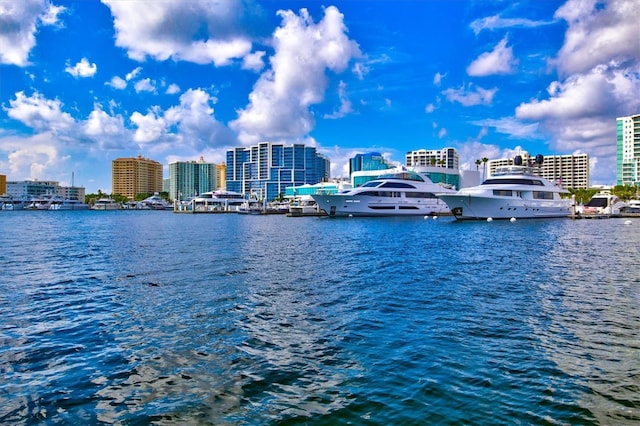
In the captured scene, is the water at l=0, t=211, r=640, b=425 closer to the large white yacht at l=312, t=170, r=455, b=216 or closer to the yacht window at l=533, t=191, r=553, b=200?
the yacht window at l=533, t=191, r=553, b=200

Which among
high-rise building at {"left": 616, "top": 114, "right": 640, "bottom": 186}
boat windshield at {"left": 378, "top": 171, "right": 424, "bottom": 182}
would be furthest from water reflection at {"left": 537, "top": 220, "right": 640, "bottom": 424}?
high-rise building at {"left": 616, "top": 114, "right": 640, "bottom": 186}

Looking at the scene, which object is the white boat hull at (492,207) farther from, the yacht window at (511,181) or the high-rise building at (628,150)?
the high-rise building at (628,150)

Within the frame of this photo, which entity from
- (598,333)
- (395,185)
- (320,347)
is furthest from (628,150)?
(320,347)

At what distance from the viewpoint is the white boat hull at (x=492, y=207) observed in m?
74.2

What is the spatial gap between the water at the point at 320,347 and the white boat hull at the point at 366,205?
68.6 m

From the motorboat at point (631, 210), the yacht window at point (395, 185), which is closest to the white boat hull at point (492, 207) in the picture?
the yacht window at point (395, 185)

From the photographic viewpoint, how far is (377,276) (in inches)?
842

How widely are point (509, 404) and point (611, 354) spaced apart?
14.7ft

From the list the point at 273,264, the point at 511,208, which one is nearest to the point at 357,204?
the point at 511,208

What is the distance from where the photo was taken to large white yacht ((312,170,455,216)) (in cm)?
9125

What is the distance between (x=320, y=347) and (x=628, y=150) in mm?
201993

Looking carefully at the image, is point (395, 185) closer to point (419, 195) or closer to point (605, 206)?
point (419, 195)

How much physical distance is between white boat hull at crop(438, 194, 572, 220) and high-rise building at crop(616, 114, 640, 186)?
11377 centimetres

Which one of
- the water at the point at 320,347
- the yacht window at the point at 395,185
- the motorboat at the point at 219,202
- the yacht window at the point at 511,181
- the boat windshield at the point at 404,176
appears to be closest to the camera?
the water at the point at 320,347
